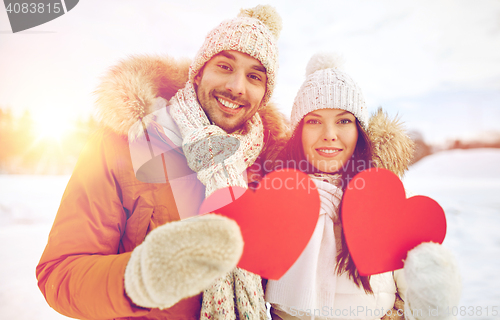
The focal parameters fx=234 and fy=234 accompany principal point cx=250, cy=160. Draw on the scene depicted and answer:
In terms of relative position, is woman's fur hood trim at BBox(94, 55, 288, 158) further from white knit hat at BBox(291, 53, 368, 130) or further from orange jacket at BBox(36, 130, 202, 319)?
white knit hat at BBox(291, 53, 368, 130)

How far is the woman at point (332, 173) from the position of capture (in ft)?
3.06

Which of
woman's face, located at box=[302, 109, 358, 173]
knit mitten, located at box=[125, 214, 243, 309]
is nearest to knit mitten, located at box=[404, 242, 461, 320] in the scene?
woman's face, located at box=[302, 109, 358, 173]

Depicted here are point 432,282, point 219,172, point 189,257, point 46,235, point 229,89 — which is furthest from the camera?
point 46,235

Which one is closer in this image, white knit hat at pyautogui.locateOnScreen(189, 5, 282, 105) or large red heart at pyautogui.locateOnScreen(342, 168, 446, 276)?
large red heart at pyautogui.locateOnScreen(342, 168, 446, 276)

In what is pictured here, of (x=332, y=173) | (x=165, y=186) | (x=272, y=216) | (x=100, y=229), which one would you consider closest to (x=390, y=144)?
(x=332, y=173)

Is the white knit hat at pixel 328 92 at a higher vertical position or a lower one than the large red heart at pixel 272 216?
higher

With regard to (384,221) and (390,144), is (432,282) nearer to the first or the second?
(384,221)

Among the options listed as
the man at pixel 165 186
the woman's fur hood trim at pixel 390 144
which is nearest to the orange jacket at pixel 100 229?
the man at pixel 165 186

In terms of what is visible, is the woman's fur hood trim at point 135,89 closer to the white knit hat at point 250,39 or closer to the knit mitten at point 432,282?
the white knit hat at point 250,39

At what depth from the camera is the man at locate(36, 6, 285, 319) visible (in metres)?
0.51

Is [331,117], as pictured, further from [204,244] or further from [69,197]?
[69,197]

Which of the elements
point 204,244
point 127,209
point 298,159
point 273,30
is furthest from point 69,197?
point 273,30

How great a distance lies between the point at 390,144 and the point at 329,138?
1.40ft

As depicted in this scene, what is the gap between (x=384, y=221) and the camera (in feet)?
2.70
